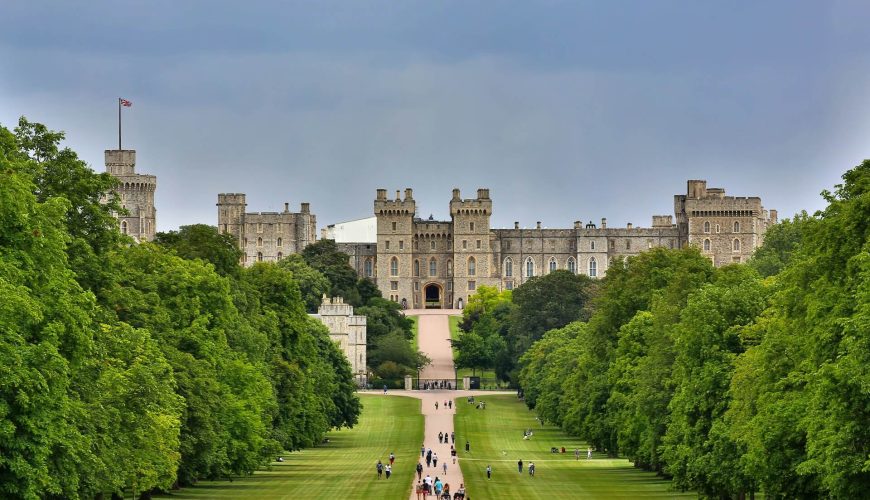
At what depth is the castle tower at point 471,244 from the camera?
15738 centimetres

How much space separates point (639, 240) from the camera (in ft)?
534

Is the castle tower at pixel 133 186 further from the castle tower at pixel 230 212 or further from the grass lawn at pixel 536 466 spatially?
the grass lawn at pixel 536 466

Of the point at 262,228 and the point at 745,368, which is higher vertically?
the point at 262,228

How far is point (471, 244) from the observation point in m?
159

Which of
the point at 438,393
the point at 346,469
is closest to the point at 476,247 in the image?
the point at 438,393

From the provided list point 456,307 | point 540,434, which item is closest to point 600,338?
point 540,434

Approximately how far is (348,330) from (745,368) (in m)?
71.1

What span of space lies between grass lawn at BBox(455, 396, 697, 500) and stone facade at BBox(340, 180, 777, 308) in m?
65.9

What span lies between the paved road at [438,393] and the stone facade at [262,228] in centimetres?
1469

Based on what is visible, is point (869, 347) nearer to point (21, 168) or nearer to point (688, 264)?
point (21, 168)

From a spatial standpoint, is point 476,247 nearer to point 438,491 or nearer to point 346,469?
point 346,469

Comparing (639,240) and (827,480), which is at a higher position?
(639,240)

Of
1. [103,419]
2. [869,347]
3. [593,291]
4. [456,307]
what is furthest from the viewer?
[456,307]

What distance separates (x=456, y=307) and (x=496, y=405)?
61.4 metres
